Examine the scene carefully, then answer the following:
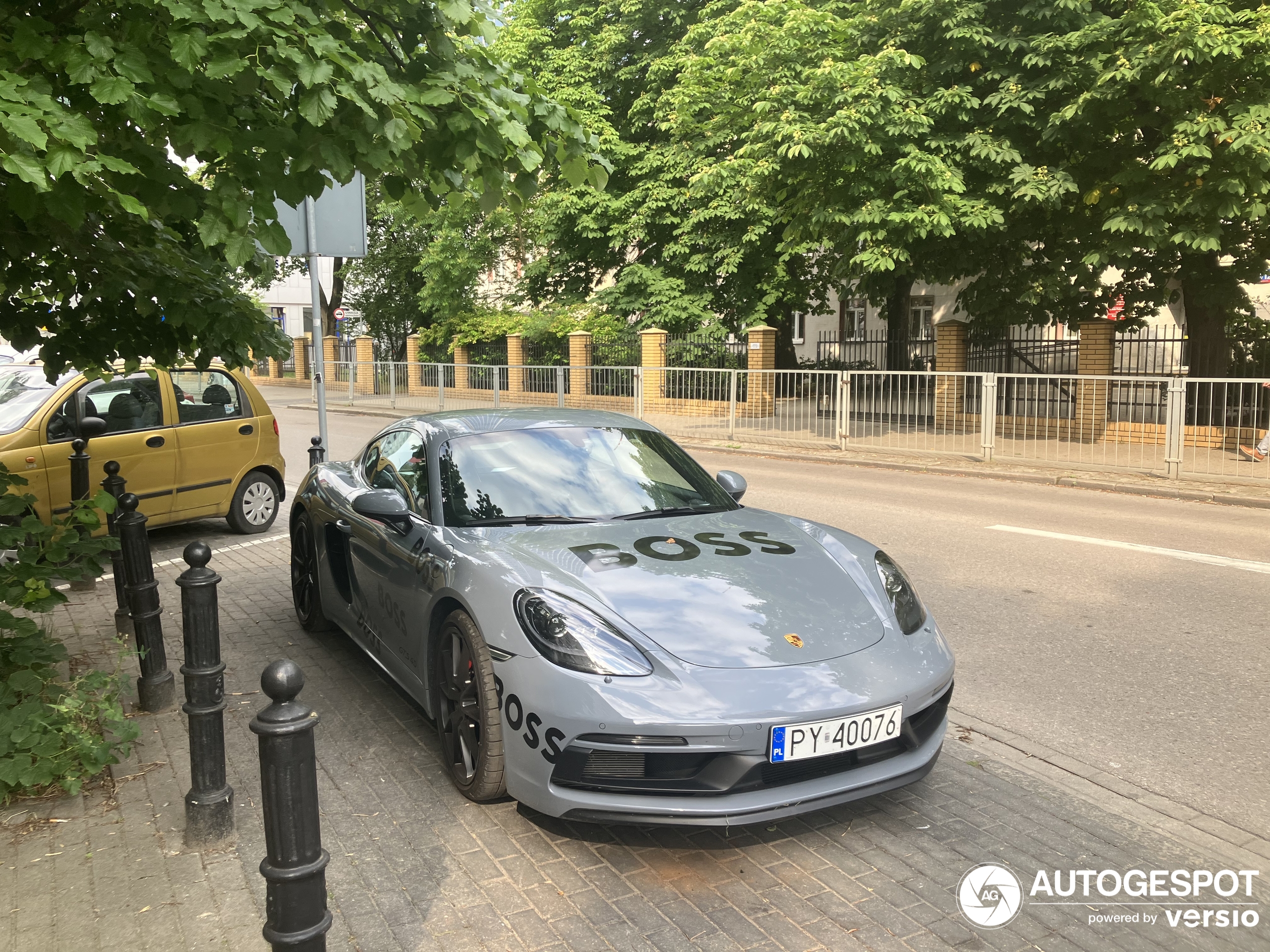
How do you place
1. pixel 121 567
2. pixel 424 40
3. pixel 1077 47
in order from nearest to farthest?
pixel 424 40, pixel 121 567, pixel 1077 47

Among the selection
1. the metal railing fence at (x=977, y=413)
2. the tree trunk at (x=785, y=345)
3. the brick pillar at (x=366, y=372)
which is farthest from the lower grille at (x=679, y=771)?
the brick pillar at (x=366, y=372)

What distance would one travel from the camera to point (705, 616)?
355 centimetres

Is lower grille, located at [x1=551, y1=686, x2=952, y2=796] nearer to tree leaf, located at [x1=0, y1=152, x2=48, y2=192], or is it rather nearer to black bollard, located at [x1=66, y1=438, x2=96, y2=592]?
tree leaf, located at [x1=0, y1=152, x2=48, y2=192]

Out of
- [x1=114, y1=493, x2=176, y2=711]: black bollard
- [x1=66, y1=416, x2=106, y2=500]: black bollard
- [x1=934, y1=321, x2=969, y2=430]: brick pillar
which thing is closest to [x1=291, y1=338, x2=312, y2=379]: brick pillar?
[x1=934, y1=321, x2=969, y2=430]: brick pillar

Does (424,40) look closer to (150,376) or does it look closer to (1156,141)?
(150,376)

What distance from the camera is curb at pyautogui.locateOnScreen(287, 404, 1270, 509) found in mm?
11945

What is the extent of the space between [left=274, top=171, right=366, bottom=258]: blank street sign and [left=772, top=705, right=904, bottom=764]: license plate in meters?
6.61

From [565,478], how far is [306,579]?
93.1 inches

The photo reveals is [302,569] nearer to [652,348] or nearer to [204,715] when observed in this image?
[204,715]

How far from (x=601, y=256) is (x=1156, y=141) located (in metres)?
16.7

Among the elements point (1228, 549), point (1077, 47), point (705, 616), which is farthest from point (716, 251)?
point (705, 616)

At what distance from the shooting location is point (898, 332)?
26.0 metres

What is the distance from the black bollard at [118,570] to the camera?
18.6 feet

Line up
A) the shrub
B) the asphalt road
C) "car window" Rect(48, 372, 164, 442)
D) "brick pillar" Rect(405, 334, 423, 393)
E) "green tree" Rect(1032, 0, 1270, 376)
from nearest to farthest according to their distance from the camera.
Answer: the shrub < the asphalt road < "car window" Rect(48, 372, 164, 442) < "green tree" Rect(1032, 0, 1270, 376) < "brick pillar" Rect(405, 334, 423, 393)
